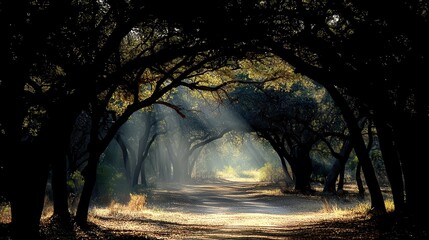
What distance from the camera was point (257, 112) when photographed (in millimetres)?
30891

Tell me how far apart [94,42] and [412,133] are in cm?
725

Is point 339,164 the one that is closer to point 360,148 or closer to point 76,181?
point 360,148

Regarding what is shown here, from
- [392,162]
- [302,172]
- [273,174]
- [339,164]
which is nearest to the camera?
[392,162]

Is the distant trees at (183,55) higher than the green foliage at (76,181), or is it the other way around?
the distant trees at (183,55)

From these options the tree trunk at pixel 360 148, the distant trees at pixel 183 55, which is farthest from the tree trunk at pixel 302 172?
the distant trees at pixel 183 55

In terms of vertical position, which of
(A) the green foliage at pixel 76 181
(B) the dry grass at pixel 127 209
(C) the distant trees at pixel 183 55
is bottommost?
(B) the dry grass at pixel 127 209

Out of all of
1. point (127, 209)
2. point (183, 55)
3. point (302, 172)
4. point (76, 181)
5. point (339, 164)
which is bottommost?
point (127, 209)

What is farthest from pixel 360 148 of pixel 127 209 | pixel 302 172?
pixel 302 172

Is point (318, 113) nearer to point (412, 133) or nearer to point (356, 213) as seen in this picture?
point (356, 213)

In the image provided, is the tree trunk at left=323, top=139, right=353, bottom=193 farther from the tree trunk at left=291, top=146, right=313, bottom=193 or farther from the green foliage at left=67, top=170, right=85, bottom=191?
the green foliage at left=67, top=170, right=85, bottom=191

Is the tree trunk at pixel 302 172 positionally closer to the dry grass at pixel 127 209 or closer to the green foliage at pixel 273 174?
the dry grass at pixel 127 209

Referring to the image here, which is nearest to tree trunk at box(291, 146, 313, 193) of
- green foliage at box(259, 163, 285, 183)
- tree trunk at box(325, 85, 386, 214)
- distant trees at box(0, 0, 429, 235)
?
green foliage at box(259, 163, 285, 183)

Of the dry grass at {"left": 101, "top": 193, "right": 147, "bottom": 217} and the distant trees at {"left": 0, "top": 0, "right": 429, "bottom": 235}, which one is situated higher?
the distant trees at {"left": 0, "top": 0, "right": 429, "bottom": 235}

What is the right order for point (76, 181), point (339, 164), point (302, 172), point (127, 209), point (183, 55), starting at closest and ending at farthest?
point (183, 55) < point (127, 209) < point (76, 181) < point (339, 164) < point (302, 172)
